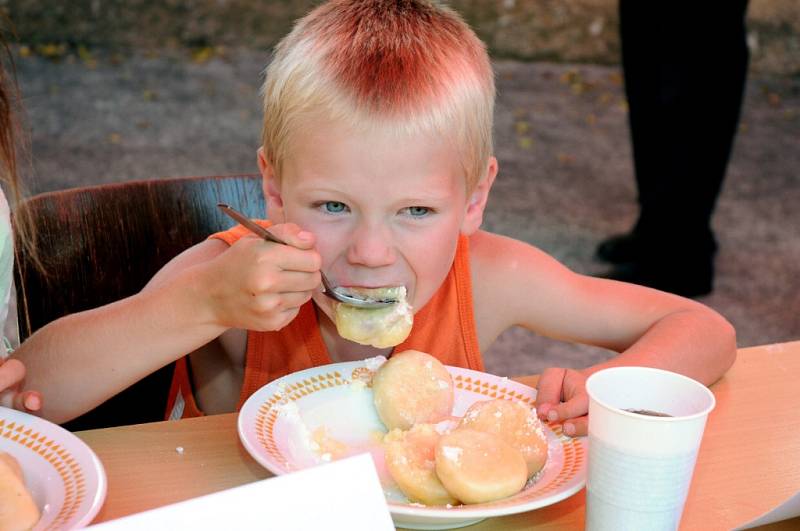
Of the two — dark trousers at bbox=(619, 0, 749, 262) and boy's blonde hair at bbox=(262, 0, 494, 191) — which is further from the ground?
boy's blonde hair at bbox=(262, 0, 494, 191)

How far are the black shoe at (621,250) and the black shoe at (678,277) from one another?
0.40 ft

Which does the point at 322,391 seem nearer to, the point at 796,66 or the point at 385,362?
the point at 385,362

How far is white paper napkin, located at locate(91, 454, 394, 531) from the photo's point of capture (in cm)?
78

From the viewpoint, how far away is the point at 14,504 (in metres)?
0.92

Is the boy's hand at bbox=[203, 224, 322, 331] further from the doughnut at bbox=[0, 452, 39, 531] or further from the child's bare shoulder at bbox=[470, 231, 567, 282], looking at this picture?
the child's bare shoulder at bbox=[470, 231, 567, 282]

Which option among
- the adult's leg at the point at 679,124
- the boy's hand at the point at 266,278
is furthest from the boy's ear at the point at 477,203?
the adult's leg at the point at 679,124

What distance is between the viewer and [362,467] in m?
0.83

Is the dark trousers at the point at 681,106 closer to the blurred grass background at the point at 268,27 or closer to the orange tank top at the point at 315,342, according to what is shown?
the orange tank top at the point at 315,342

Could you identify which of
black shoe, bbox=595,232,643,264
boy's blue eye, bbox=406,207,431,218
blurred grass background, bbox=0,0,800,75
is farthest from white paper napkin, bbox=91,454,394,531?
blurred grass background, bbox=0,0,800,75

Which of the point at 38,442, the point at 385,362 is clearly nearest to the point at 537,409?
the point at 385,362

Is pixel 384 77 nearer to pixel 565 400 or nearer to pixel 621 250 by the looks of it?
pixel 565 400

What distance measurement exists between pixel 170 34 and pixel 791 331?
14.2ft

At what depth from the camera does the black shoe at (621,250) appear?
3.89 metres

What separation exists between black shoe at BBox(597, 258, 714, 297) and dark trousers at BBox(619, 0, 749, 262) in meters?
0.04
